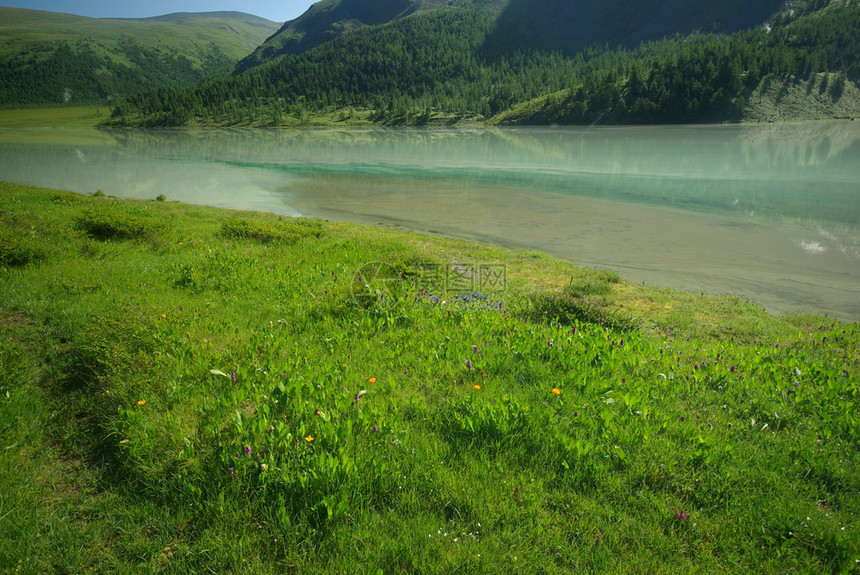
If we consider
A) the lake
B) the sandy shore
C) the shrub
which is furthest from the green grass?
the lake

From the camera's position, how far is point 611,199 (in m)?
32.0

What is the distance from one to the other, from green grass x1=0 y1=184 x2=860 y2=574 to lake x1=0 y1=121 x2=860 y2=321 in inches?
378

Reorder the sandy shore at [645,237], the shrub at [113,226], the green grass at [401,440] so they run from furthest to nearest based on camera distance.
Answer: the sandy shore at [645,237], the shrub at [113,226], the green grass at [401,440]

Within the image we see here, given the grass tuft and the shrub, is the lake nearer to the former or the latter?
the grass tuft

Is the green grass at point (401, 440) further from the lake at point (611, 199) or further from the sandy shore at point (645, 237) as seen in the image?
the lake at point (611, 199)

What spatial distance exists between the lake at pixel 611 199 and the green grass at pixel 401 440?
31.5 ft

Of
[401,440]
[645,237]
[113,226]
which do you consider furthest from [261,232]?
[645,237]

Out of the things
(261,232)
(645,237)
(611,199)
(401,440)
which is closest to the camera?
(401,440)

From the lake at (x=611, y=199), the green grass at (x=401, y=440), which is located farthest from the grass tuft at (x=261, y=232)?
the lake at (x=611, y=199)

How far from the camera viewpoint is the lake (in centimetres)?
1755

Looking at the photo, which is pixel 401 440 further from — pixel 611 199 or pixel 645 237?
pixel 611 199

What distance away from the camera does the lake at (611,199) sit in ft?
57.6

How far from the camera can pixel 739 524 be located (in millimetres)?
3906

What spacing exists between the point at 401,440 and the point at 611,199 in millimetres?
31410
